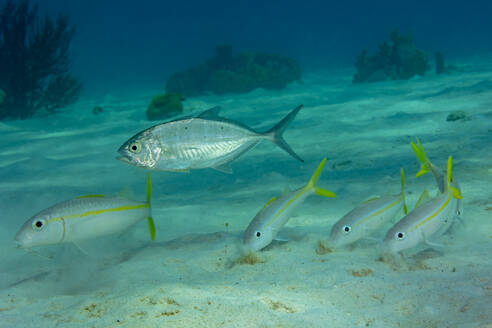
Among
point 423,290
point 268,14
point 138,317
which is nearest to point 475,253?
point 423,290

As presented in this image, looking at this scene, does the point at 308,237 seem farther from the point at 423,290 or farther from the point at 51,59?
the point at 51,59

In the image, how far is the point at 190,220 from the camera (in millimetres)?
4742

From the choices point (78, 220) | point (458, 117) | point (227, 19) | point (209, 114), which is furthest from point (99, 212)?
point (227, 19)

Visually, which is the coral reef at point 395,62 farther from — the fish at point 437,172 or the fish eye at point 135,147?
the fish eye at point 135,147

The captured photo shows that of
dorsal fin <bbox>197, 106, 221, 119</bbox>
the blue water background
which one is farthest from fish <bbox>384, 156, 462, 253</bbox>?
the blue water background

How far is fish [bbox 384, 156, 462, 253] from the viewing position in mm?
2553

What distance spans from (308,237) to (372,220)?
0.80 meters

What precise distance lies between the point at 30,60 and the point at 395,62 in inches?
750

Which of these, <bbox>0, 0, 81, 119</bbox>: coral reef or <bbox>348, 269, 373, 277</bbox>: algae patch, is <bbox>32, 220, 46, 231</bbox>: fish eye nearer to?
<bbox>348, 269, 373, 277</bbox>: algae patch

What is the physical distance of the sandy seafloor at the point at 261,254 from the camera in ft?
7.02

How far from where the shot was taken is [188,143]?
10.2ft

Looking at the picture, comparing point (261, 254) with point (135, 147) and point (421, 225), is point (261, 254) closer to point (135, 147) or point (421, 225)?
point (421, 225)

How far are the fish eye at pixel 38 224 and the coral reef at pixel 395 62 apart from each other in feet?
64.4

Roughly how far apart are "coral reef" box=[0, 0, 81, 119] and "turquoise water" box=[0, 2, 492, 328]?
6545mm
